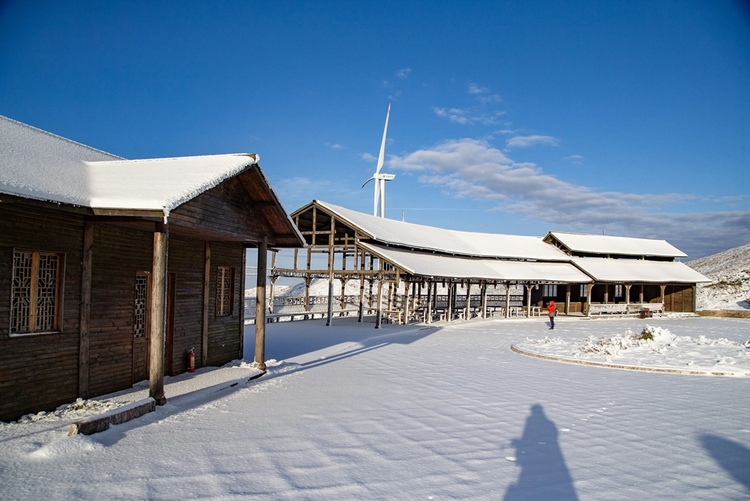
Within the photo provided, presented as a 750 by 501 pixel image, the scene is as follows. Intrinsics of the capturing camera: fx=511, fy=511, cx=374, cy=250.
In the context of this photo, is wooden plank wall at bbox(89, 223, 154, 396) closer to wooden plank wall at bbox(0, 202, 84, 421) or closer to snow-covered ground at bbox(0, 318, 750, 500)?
wooden plank wall at bbox(0, 202, 84, 421)

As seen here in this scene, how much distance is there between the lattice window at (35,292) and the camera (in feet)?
24.7

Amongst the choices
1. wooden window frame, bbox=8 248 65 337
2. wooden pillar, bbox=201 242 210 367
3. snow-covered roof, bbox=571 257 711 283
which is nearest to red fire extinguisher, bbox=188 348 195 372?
wooden pillar, bbox=201 242 210 367

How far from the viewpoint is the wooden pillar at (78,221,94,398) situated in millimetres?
8430

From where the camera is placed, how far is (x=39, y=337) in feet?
25.3

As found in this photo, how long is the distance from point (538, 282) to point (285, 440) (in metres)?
30.0

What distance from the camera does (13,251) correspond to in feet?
24.1

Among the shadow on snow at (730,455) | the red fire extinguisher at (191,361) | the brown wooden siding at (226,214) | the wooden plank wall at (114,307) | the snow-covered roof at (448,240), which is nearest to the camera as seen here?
the shadow on snow at (730,455)

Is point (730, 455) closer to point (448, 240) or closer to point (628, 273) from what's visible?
point (448, 240)

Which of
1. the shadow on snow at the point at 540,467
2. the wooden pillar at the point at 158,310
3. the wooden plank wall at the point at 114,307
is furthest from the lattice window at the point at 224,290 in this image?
the shadow on snow at the point at 540,467

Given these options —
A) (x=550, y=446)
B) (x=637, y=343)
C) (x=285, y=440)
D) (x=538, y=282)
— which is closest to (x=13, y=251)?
(x=285, y=440)

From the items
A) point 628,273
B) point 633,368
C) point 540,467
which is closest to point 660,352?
point 633,368

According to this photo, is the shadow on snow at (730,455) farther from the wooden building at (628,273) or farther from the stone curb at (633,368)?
the wooden building at (628,273)

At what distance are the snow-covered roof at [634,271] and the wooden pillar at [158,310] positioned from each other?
34224 mm

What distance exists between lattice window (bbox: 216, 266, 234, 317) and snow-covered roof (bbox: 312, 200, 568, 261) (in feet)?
41.1
